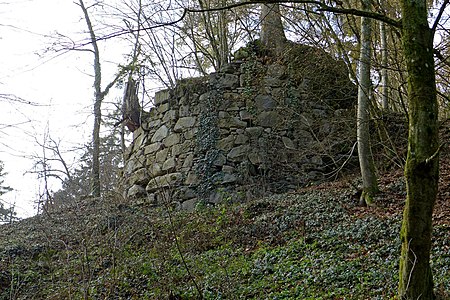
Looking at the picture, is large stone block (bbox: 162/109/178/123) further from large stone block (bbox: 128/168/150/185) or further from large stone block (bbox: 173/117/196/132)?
large stone block (bbox: 128/168/150/185)

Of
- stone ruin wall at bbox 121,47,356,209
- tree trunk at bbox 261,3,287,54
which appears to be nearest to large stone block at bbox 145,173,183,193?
stone ruin wall at bbox 121,47,356,209

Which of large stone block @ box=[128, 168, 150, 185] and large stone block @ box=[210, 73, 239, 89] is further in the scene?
large stone block @ box=[128, 168, 150, 185]

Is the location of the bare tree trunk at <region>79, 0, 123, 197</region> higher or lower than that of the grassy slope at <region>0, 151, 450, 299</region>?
higher

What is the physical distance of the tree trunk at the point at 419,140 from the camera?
271 centimetres

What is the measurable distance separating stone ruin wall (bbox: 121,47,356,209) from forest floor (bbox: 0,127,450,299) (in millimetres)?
674

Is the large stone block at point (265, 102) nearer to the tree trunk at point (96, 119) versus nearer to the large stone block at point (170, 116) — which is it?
the large stone block at point (170, 116)

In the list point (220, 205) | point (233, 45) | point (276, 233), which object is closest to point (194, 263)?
point (276, 233)

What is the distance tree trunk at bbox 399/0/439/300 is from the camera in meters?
2.71

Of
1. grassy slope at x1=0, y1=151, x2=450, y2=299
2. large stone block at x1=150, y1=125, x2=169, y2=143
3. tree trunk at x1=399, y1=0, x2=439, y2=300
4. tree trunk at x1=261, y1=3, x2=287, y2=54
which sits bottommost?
grassy slope at x1=0, y1=151, x2=450, y2=299

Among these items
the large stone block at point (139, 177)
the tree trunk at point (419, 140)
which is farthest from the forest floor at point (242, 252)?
the large stone block at point (139, 177)

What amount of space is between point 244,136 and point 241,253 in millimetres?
3310

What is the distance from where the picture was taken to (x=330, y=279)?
4.31 m

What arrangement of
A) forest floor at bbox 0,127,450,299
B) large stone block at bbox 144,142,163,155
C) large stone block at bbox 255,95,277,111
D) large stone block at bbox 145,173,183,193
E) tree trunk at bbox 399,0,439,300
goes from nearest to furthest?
tree trunk at bbox 399,0,439,300 < forest floor at bbox 0,127,450,299 < large stone block at bbox 145,173,183,193 < large stone block at bbox 255,95,277,111 < large stone block at bbox 144,142,163,155

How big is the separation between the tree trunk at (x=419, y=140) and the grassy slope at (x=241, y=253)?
0.91 metres
